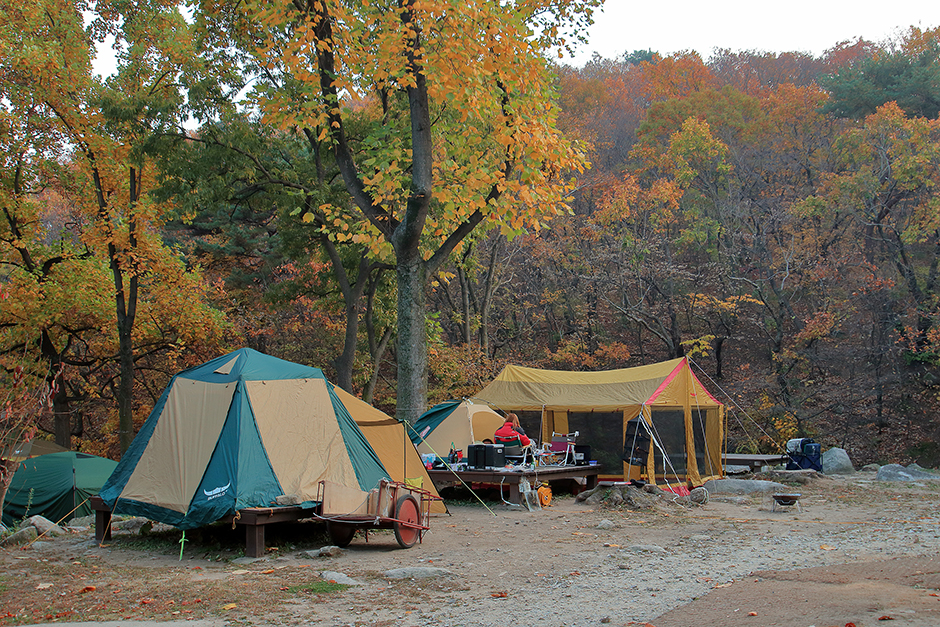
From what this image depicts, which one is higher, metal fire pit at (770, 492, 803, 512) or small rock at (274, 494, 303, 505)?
small rock at (274, 494, 303, 505)

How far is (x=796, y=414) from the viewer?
2086 cm

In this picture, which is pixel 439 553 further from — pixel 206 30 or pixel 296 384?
pixel 206 30

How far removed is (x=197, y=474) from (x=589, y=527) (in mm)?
5057

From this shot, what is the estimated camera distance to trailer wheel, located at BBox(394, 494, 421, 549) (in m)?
7.96

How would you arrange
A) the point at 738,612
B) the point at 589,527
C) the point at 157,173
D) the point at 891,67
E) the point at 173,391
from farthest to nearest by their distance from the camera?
the point at 891,67, the point at 157,173, the point at 589,527, the point at 173,391, the point at 738,612

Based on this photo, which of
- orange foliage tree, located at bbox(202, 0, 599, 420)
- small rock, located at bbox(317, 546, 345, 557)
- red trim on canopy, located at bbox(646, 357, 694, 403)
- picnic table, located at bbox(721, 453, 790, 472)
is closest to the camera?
small rock, located at bbox(317, 546, 345, 557)

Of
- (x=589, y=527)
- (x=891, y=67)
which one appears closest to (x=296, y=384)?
(x=589, y=527)

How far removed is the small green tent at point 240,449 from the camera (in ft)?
26.3

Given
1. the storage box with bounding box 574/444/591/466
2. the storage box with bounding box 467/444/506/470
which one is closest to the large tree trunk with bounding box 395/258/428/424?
the storage box with bounding box 467/444/506/470

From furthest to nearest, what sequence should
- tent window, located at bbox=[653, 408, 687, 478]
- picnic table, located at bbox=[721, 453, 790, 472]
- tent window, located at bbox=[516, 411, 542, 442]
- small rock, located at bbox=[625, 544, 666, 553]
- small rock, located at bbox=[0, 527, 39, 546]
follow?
picnic table, located at bbox=[721, 453, 790, 472]
tent window, located at bbox=[516, 411, 542, 442]
tent window, located at bbox=[653, 408, 687, 478]
small rock, located at bbox=[0, 527, 39, 546]
small rock, located at bbox=[625, 544, 666, 553]

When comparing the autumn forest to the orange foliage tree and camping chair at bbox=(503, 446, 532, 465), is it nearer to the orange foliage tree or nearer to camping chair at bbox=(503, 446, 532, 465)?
the orange foliage tree

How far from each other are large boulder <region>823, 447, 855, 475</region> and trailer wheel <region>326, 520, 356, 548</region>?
510 inches

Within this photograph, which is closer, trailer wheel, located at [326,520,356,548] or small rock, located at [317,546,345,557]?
small rock, located at [317,546,345,557]

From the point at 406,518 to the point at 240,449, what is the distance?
79.4 inches
